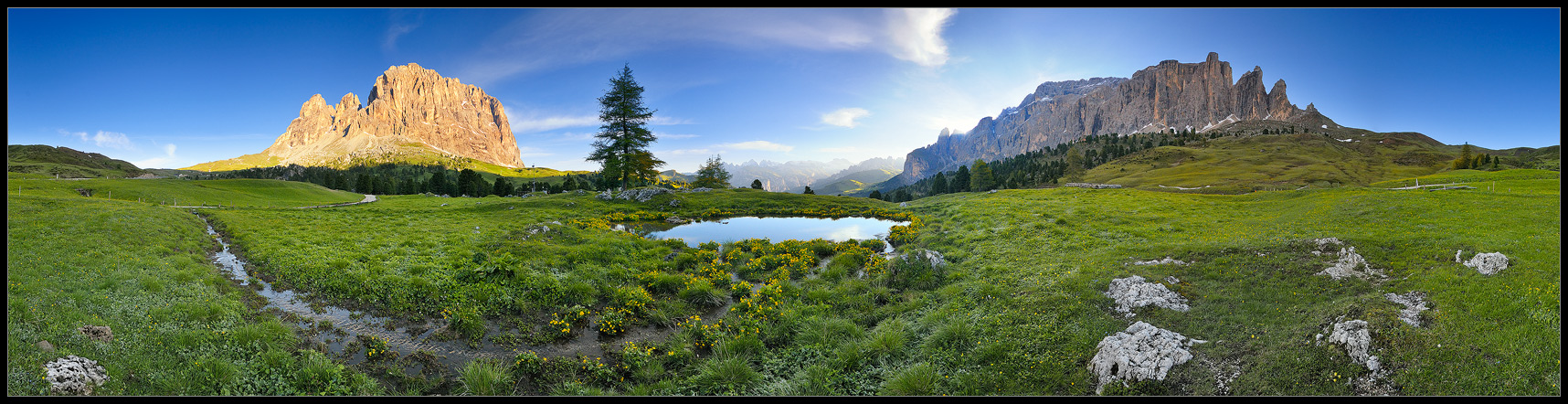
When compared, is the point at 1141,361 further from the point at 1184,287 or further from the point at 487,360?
the point at 487,360

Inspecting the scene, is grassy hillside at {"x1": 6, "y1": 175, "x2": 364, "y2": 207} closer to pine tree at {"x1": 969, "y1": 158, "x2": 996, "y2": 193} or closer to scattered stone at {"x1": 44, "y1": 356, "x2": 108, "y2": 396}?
scattered stone at {"x1": 44, "y1": 356, "x2": 108, "y2": 396}

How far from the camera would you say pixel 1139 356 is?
241 inches

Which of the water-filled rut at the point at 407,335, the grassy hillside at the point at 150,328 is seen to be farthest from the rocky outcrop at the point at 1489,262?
the grassy hillside at the point at 150,328

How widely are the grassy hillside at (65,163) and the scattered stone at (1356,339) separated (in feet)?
695

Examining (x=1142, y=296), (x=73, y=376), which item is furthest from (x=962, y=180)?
(x=73, y=376)

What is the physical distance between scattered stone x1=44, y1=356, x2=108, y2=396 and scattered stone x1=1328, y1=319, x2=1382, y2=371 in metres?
14.6

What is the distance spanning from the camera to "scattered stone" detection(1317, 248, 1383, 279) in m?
8.69

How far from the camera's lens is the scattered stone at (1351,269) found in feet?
28.5

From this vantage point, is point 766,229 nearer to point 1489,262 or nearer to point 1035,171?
point 1489,262

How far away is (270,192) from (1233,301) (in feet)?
267

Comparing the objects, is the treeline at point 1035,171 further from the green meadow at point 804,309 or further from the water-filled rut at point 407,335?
the water-filled rut at point 407,335

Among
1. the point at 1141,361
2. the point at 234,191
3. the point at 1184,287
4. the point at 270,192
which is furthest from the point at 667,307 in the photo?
the point at 270,192

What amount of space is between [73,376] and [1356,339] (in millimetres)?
15187

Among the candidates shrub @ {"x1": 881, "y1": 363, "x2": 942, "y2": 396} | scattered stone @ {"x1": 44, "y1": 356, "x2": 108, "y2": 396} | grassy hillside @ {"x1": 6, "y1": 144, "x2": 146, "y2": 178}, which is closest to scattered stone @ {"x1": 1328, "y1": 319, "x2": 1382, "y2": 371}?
shrub @ {"x1": 881, "y1": 363, "x2": 942, "y2": 396}
